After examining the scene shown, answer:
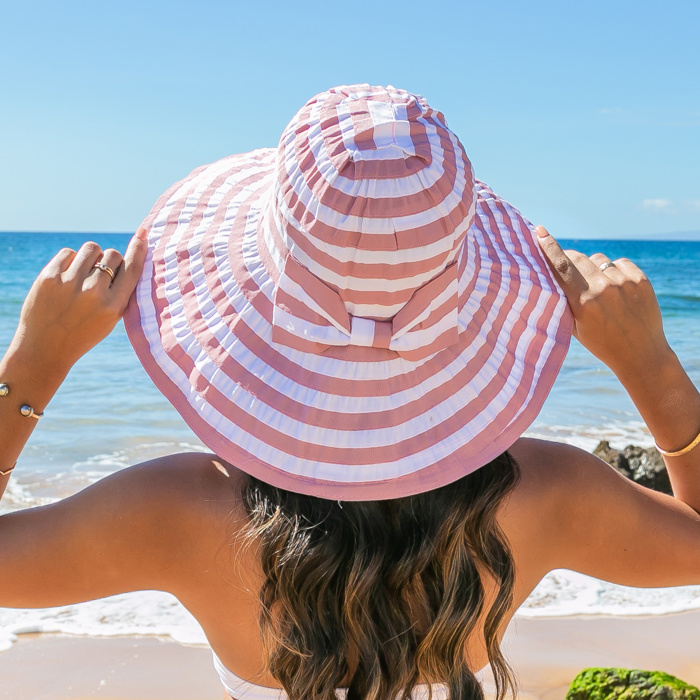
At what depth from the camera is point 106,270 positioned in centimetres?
117

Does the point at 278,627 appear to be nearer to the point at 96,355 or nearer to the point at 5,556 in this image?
the point at 5,556

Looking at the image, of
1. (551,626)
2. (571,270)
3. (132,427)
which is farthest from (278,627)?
(132,427)

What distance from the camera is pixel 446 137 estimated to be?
102cm

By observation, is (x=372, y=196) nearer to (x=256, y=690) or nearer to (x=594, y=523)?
(x=594, y=523)

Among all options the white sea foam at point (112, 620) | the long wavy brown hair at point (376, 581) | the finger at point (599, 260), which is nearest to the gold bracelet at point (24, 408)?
the long wavy brown hair at point (376, 581)

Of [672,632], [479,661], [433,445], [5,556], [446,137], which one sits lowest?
[672,632]

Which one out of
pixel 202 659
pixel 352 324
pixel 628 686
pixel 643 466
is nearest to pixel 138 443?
pixel 202 659

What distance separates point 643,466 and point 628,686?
2456mm

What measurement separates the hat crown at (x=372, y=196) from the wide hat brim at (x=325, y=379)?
0.10 metres

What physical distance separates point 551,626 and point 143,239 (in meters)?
2.66

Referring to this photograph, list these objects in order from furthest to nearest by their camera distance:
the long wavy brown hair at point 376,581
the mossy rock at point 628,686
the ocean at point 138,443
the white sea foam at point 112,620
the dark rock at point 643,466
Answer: the dark rock at point 643,466 < the ocean at point 138,443 < the white sea foam at point 112,620 < the mossy rock at point 628,686 < the long wavy brown hair at point 376,581

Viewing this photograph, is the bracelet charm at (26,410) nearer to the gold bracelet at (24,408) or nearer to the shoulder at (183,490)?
the gold bracelet at (24,408)

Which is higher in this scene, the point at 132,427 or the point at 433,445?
the point at 433,445

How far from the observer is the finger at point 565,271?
129cm
